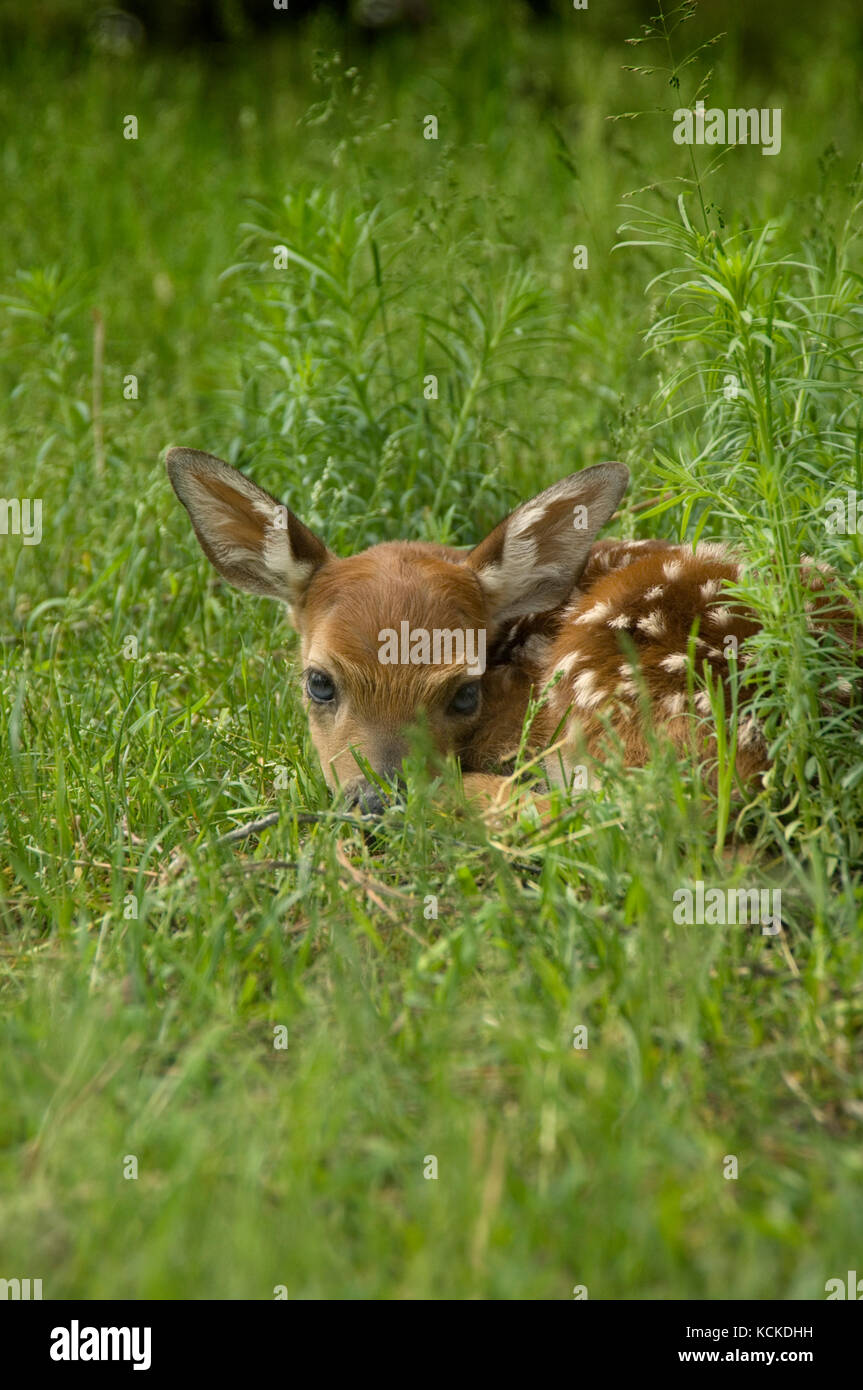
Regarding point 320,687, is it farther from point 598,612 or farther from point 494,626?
point 598,612

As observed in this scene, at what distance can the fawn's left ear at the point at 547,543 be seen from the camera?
447 centimetres

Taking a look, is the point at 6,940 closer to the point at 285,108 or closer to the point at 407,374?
the point at 407,374

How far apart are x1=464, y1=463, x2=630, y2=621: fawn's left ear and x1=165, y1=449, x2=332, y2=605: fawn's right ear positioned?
0.52 metres

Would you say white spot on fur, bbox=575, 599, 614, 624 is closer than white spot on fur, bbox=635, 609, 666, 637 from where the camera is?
No

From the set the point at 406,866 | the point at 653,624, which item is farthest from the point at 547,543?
the point at 406,866

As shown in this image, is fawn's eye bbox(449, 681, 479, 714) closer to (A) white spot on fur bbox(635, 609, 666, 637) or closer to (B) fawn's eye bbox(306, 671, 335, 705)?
(B) fawn's eye bbox(306, 671, 335, 705)

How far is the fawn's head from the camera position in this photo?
427cm

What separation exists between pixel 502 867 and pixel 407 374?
3351 millimetres

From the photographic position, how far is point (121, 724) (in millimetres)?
4223

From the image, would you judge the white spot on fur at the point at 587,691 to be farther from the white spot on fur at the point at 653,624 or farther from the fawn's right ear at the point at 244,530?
the fawn's right ear at the point at 244,530

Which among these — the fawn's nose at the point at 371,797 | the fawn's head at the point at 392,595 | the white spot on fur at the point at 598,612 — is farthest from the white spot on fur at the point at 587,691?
the fawn's nose at the point at 371,797

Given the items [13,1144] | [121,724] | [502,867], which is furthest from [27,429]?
[13,1144]

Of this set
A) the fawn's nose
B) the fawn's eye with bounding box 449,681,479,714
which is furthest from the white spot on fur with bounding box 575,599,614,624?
the fawn's nose

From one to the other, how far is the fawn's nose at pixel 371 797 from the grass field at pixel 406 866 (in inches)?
4.3
